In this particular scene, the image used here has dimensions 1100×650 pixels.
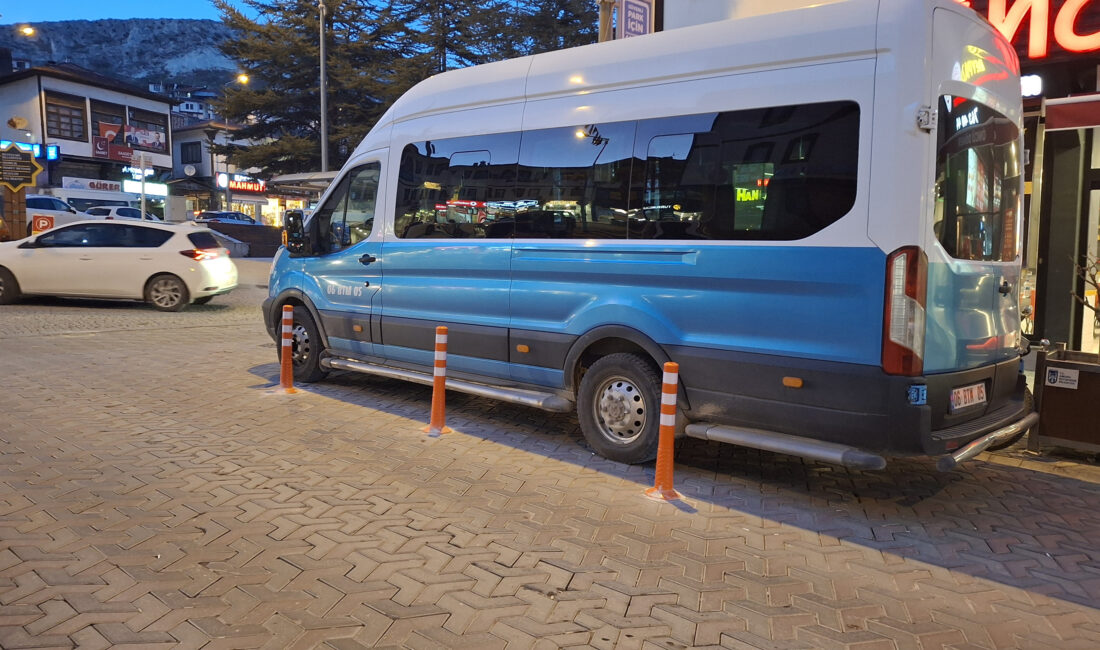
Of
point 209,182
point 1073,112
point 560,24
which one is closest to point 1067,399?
point 1073,112

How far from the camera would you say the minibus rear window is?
4469 mm

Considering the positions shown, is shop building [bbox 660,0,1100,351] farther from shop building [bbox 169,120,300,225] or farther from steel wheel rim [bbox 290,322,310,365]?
shop building [bbox 169,120,300,225]

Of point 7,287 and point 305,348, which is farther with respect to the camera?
point 7,287

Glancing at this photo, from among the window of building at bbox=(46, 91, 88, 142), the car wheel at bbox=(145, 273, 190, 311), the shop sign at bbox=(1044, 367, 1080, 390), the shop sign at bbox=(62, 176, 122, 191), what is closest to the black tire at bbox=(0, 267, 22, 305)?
the car wheel at bbox=(145, 273, 190, 311)

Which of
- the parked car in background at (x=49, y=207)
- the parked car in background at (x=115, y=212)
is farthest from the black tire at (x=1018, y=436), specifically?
the parked car in background at (x=115, y=212)

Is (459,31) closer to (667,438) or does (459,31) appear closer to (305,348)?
(305,348)

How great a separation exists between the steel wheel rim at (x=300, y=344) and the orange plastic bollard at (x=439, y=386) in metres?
2.35

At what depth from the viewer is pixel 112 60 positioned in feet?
500

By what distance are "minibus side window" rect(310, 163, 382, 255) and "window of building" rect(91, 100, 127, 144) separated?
5122cm

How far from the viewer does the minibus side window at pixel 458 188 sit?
631 cm

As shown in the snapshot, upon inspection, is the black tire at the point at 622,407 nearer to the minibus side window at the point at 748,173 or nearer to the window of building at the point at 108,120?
the minibus side window at the point at 748,173

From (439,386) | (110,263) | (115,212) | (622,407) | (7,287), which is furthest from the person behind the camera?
(115,212)

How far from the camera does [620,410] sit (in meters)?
5.62

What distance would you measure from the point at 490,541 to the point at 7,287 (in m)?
13.8
